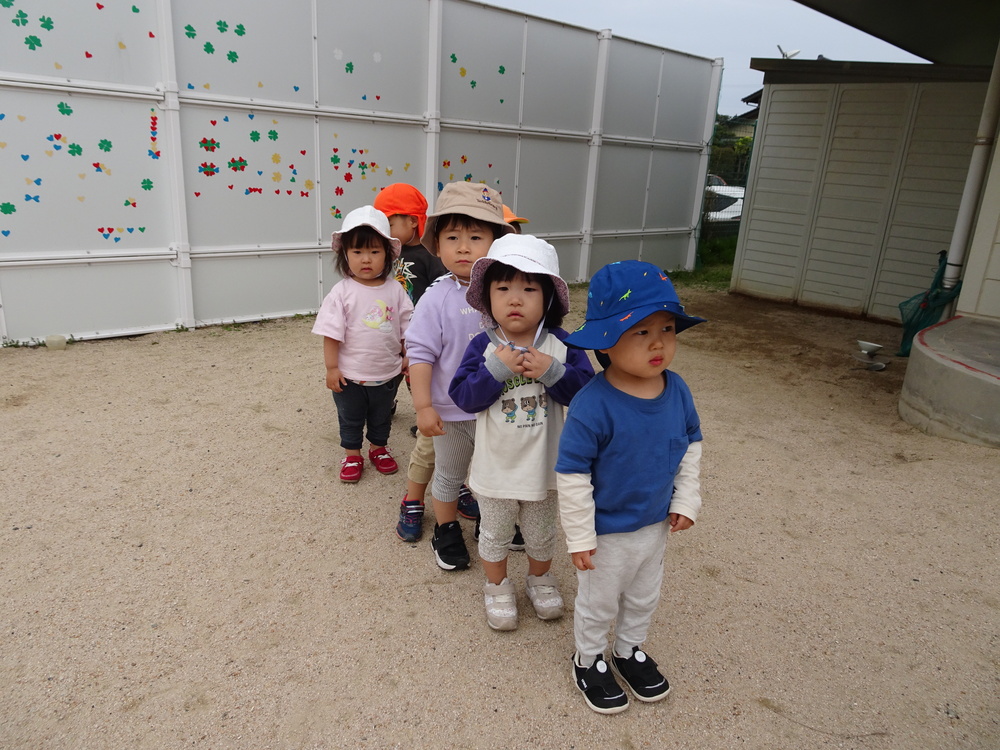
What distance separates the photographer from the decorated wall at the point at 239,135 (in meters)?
4.93

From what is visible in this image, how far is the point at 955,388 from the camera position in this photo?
152 inches

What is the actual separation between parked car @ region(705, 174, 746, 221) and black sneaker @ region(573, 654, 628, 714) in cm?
1029

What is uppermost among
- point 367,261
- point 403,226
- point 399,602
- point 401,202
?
point 401,202

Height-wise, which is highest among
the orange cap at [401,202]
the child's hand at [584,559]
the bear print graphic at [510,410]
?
the orange cap at [401,202]

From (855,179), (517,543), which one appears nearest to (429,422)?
(517,543)

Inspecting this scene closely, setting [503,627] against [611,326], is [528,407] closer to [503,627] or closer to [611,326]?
[611,326]

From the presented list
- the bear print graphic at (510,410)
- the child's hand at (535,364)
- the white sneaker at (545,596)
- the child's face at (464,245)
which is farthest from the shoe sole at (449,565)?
the child's face at (464,245)

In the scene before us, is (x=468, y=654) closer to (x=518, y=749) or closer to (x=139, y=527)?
(x=518, y=749)

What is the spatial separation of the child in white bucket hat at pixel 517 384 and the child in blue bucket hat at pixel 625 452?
7.6 inches

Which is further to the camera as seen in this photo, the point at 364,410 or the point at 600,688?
the point at 364,410

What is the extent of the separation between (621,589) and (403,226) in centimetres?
208

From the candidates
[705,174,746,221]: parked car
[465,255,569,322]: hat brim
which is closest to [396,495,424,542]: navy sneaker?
[465,255,569,322]: hat brim

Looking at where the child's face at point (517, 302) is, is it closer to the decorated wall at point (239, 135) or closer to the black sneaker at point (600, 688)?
the black sneaker at point (600, 688)

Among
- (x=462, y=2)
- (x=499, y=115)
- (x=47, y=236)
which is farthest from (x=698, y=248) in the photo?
(x=47, y=236)
